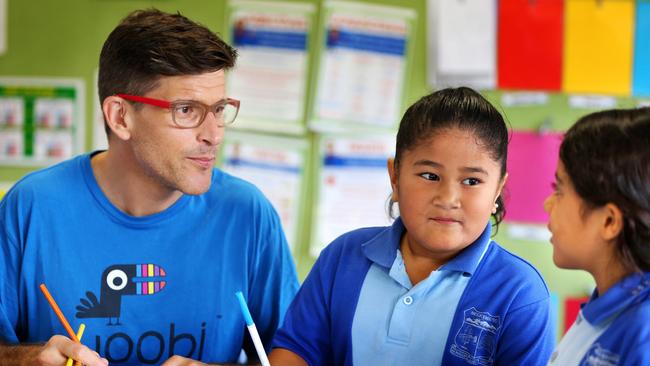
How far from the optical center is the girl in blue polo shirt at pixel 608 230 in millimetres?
909

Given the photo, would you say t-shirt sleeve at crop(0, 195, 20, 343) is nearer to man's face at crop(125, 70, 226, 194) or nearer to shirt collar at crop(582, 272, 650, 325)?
man's face at crop(125, 70, 226, 194)

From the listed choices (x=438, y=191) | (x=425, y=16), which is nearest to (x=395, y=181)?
(x=438, y=191)

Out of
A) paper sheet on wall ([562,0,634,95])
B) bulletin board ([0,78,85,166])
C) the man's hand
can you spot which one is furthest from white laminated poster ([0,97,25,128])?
paper sheet on wall ([562,0,634,95])

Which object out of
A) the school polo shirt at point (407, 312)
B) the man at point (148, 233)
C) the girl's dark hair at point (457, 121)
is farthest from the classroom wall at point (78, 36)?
the school polo shirt at point (407, 312)

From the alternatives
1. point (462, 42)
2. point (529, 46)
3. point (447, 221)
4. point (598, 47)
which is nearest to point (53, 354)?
point (447, 221)

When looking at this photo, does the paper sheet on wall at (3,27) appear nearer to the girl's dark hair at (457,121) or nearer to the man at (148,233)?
the man at (148,233)

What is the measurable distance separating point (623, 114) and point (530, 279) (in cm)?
31

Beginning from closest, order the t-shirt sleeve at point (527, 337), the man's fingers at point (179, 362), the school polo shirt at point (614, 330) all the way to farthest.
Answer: the school polo shirt at point (614, 330), the t-shirt sleeve at point (527, 337), the man's fingers at point (179, 362)

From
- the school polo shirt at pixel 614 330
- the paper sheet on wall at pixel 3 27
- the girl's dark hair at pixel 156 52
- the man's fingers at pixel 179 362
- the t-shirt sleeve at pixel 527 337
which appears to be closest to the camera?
the school polo shirt at pixel 614 330

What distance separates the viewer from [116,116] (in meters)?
1.47

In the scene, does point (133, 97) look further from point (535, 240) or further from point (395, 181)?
point (535, 240)

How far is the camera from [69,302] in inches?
55.9

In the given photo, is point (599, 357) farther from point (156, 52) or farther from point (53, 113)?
point (53, 113)

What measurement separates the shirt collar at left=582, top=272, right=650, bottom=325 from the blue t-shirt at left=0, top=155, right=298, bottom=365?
0.69 m
